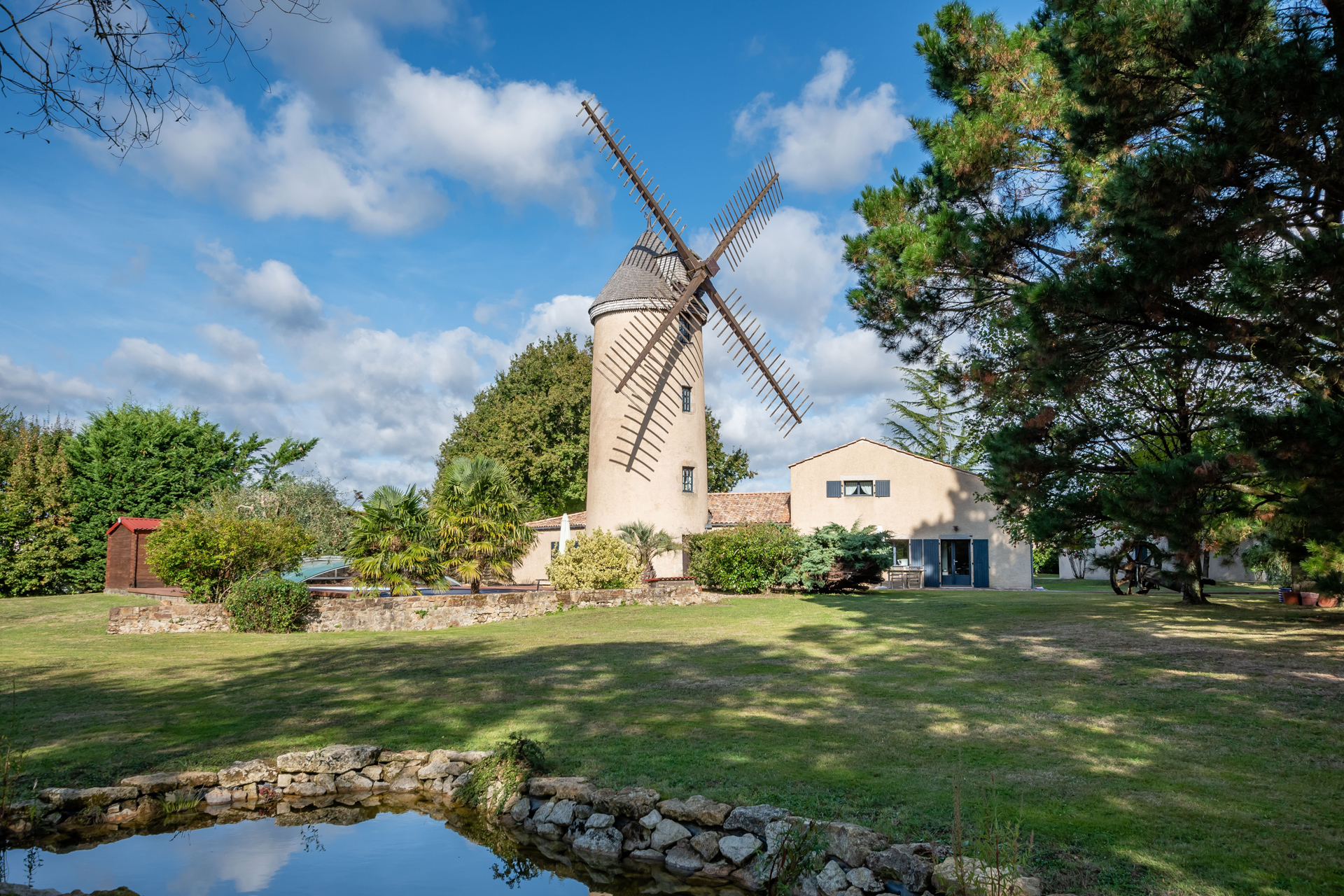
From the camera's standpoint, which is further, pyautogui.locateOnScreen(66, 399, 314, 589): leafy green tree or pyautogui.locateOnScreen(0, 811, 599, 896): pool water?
pyautogui.locateOnScreen(66, 399, 314, 589): leafy green tree

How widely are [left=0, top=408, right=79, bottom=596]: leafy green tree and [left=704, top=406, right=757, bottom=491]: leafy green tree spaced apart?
82.0ft

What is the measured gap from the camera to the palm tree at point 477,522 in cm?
1967

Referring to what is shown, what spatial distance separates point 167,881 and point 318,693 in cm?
440

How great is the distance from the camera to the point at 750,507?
1241 inches

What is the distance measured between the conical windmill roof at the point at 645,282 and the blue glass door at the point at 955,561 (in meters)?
12.9

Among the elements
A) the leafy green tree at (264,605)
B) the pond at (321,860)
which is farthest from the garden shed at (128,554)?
the pond at (321,860)

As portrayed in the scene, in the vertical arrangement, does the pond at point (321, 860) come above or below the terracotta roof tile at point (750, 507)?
below

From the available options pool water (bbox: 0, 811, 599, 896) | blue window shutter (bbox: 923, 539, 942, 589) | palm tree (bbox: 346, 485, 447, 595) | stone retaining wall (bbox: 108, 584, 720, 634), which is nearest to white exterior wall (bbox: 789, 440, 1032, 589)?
blue window shutter (bbox: 923, 539, 942, 589)

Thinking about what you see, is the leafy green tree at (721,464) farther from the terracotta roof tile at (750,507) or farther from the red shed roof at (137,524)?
the red shed roof at (137,524)

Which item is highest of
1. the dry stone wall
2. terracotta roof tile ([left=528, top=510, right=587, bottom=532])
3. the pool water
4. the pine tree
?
the pine tree

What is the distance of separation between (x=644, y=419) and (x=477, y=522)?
707 cm

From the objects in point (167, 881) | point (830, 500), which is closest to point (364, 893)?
point (167, 881)

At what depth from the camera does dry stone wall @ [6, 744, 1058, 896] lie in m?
4.30

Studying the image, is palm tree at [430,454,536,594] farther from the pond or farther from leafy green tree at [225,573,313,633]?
the pond
